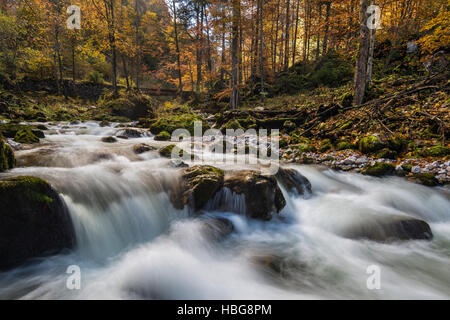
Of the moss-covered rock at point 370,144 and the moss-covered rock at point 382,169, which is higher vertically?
the moss-covered rock at point 370,144

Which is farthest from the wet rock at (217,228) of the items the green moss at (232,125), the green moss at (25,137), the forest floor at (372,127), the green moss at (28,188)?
the green moss at (232,125)

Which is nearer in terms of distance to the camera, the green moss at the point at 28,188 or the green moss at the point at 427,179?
the green moss at the point at 28,188

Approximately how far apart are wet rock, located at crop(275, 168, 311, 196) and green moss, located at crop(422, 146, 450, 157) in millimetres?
3298

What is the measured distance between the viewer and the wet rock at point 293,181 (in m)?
4.99

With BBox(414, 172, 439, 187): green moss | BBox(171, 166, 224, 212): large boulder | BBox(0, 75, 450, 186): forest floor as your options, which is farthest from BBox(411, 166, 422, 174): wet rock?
BBox(171, 166, 224, 212): large boulder

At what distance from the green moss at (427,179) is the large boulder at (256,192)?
3731 mm

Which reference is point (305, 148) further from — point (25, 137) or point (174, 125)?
point (25, 137)

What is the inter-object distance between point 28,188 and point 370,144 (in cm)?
769

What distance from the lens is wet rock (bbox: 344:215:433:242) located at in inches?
135

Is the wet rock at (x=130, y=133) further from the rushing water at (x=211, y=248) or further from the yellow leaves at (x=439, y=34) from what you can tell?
the yellow leaves at (x=439, y=34)

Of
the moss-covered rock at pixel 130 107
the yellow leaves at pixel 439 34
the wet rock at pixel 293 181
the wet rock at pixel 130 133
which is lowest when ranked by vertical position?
the wet rock at pixel 293 181

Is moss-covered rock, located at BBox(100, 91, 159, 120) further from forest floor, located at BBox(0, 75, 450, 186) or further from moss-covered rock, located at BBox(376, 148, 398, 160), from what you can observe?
moss-covered rock, located at BBox(376, 148, 398, 160)

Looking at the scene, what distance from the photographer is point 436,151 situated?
5.43 m
